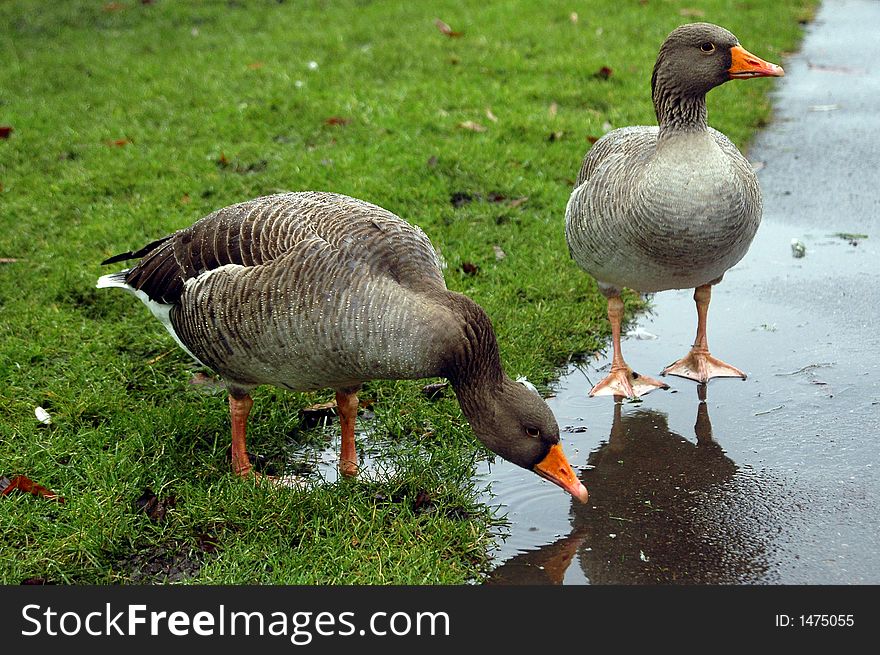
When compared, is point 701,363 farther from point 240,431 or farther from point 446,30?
point 446,30

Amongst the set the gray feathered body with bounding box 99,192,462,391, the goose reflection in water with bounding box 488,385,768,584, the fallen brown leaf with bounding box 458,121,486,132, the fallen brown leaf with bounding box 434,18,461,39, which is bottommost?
the goose reflection in water with bounding box 488,385,768,584

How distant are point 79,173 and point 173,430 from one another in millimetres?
3462

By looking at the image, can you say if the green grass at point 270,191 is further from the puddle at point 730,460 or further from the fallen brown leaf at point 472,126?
the puddle at point 730,460

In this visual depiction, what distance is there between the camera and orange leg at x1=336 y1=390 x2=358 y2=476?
439cm

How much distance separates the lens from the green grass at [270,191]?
4.01 meters

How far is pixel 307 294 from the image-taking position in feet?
12.5

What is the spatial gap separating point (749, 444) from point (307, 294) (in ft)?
6.97

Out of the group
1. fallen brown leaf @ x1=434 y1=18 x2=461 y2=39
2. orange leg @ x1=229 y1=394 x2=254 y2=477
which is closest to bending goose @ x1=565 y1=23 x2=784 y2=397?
orange leg @ x1=229 y1=394 x2=254 y2=477

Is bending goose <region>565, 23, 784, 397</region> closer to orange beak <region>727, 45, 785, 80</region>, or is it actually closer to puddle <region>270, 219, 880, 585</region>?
orange beak <region>727, 45, 785, 80</region>

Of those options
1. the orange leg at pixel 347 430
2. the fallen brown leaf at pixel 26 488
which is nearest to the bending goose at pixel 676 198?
the orange leg at pixel 347 430

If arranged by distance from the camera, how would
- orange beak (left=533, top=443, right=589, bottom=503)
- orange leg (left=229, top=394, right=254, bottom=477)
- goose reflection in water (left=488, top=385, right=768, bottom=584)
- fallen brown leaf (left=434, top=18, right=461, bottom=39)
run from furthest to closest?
fallen brown leaf (left=434, top=18, right=461, bottom=39), orange leg (left=229, top=394, right=254, bottom=477), orange beak (left=533, top=443, right=589, bottom=503), goose reflection in water (left=488, top=385, right=768, bottom=584)

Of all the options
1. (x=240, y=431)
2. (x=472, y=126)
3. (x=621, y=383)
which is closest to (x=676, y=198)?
(x=621, y=383)

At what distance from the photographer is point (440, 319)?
369 centimetres

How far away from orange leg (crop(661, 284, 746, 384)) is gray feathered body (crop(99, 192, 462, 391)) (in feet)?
5.56
